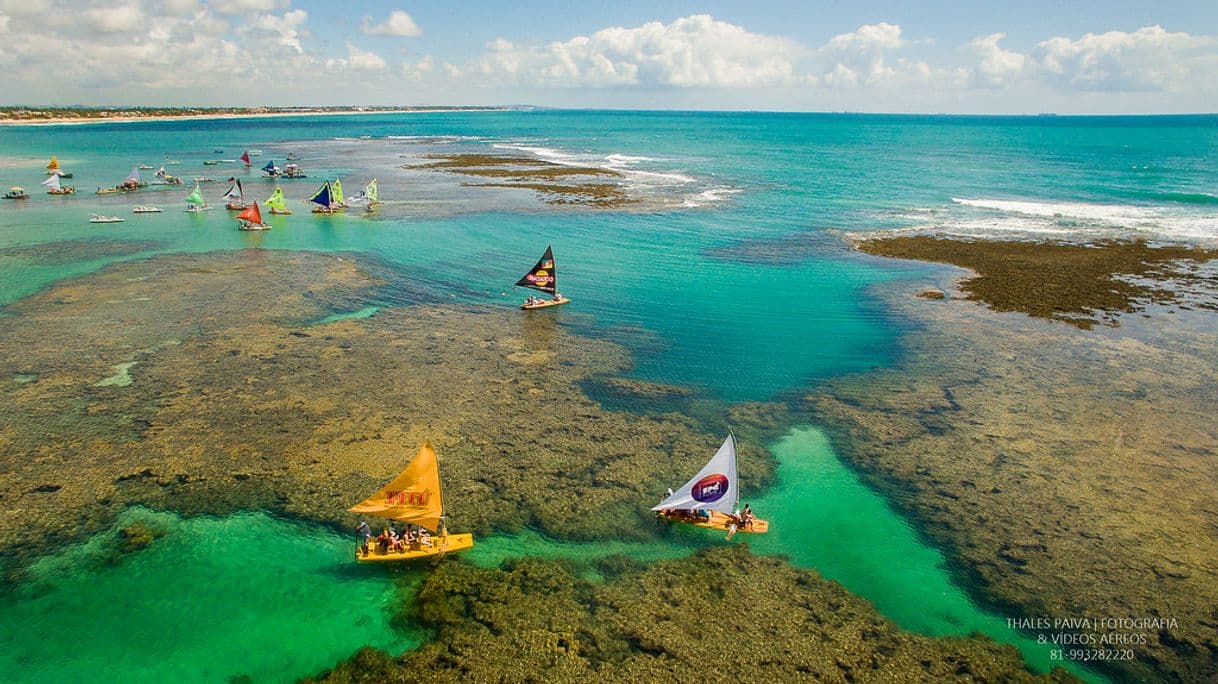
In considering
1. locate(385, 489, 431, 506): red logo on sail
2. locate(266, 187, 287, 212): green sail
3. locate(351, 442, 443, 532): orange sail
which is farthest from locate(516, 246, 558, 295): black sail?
locate(266, 187, 287, 212): green sail

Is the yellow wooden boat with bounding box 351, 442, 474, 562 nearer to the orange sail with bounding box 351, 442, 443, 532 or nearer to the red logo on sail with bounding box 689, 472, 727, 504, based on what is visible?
the orange sail with bounding box 351, 442, 443, 532

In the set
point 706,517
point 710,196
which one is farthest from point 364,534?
point 710,196

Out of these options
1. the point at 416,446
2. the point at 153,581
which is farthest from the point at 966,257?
the point at 153,581

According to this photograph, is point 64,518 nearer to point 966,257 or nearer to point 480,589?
point 480,589

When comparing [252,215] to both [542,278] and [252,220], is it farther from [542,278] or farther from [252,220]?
[542,278]

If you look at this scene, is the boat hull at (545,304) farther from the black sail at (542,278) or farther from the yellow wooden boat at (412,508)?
the yellow wooden boat at (412,508)
